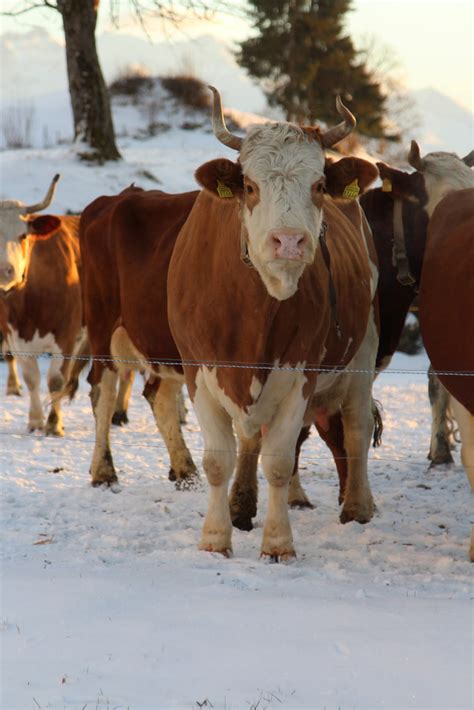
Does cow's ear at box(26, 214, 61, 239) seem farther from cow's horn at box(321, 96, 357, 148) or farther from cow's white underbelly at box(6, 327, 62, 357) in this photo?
cow's horn at box(321, 96, 357, 148)

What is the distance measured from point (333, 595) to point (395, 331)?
2832mm

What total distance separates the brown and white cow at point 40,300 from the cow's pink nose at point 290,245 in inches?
224

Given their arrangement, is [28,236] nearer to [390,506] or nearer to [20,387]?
[20,387]

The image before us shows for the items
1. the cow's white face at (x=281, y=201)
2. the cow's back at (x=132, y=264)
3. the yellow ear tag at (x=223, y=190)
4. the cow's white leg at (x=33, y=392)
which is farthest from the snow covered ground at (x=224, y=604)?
the cow's white leg at (x=33, y=392)

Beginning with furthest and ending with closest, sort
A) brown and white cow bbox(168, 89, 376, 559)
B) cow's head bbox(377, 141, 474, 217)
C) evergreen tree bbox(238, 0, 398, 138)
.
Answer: evergreen tree bbox(238, 0, 398, 138) → cow's head bbox(377, 141, 474, 217) → brown and white cow bbox(168, 89, 376, 559)

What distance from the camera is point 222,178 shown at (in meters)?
5.39

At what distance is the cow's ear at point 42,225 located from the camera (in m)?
10.5

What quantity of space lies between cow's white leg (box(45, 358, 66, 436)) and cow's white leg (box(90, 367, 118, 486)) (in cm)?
149

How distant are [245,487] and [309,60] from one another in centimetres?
2931

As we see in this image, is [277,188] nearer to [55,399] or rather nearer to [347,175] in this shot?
[347,175]

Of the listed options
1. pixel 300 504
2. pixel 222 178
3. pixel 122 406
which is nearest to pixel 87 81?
pixel 122 406

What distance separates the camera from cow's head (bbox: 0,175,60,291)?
998 cm

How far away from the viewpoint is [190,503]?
730cm

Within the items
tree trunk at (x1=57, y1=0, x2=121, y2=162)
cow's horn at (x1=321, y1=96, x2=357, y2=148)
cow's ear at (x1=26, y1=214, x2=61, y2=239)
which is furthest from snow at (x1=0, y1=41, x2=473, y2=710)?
tree trunk at (x1=57, y1=0, x2=121, y2=162)
